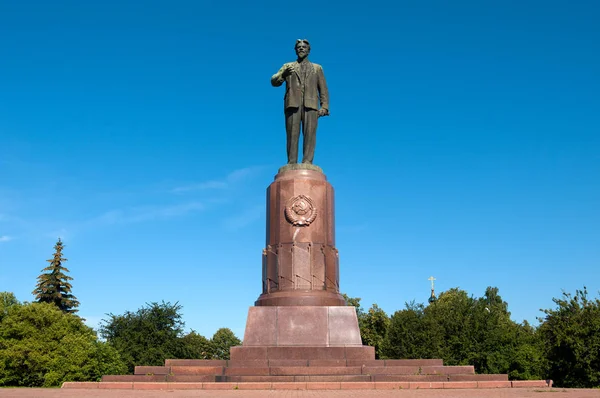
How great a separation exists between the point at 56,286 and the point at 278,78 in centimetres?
3133

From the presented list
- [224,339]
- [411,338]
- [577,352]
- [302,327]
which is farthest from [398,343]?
[224,339]

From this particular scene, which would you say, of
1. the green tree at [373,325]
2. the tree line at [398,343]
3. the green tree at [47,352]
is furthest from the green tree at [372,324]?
Answer: the green tree at [47,352]

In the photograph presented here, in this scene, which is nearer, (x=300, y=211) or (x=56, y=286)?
(x=300, y=211)

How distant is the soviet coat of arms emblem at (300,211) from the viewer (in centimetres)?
1741

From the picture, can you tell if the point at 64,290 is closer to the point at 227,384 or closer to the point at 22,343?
the point at 22,343

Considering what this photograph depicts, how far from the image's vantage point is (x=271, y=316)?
52.7ft

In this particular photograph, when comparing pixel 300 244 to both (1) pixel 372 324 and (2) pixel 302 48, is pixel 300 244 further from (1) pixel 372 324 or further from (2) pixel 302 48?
(1) pixel 372 324

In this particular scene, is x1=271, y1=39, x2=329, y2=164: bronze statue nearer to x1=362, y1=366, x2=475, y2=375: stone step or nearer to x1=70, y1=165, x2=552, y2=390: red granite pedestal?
x1=70, y1=165, x2=552, y2=390: red granite pedestal

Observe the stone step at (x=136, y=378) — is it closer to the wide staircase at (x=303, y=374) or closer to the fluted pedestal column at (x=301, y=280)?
the wide staircase at (x=303, y=374)

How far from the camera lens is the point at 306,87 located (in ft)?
62.7

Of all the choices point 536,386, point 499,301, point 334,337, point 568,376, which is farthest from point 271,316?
point 499,301

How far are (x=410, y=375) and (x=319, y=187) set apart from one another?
20.5 ft

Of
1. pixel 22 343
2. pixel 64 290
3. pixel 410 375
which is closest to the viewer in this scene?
pixel 410 375

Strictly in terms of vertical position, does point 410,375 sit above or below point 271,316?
below
